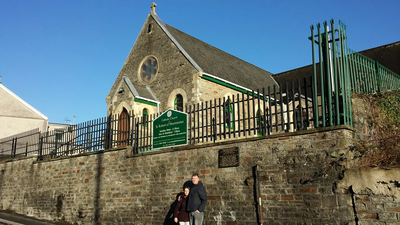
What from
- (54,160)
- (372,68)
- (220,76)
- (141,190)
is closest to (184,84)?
(220,76)

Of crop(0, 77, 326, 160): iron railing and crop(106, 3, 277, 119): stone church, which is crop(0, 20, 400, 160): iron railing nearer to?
crop(0, 77, 326, 160): iron railing

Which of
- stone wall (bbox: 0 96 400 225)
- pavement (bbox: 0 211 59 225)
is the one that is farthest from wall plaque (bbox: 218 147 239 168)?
pavement (bbox: 0 211 59 225)

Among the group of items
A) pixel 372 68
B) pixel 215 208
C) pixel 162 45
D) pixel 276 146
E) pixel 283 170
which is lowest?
pixel 215 208

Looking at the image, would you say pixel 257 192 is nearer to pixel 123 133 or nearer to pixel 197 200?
pixel 197 200

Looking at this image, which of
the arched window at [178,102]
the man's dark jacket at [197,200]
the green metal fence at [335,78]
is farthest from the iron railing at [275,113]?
the arched window at [178,102]

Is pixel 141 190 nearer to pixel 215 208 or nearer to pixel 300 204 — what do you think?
pixel 215 208

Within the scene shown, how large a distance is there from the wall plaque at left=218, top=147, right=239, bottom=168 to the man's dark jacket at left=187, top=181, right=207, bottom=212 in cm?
106

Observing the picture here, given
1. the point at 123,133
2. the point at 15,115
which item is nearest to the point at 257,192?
the point at 123,133

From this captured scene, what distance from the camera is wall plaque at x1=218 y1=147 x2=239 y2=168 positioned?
9.55 meters

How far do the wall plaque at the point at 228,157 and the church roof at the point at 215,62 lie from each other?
386 inches

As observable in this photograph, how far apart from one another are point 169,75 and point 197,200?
41.1 ft

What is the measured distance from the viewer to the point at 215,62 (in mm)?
22297

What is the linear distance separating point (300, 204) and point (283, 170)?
2.79 ft

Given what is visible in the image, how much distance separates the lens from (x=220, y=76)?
20.4 m
